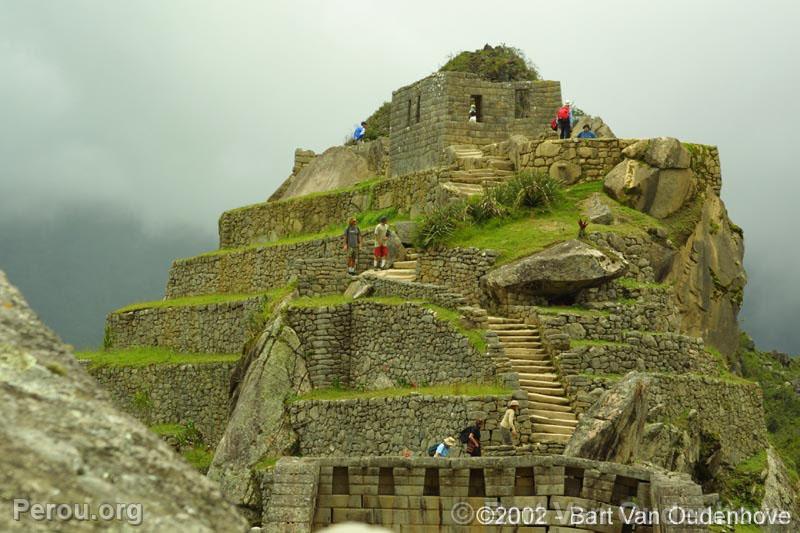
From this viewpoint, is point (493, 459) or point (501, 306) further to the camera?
point (501, 306)

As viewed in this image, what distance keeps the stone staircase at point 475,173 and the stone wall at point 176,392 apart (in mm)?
6858

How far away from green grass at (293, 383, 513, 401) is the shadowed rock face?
17463mm

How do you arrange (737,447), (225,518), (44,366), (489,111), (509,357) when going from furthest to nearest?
(489,111), (737,447), (509,357), (44,366), (225,518)

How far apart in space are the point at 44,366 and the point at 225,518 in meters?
0.88

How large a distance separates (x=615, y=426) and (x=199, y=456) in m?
12.3

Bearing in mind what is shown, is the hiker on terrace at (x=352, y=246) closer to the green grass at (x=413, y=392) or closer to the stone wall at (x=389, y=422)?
the green grass at (x=413, y=392)

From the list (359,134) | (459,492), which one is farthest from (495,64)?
(459,492)

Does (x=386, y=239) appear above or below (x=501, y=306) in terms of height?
above

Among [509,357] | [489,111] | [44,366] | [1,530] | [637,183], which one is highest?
[489,111]

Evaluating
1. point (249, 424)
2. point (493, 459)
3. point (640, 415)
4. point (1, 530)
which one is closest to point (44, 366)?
point (1, 530)

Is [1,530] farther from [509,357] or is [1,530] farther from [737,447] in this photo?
[737,447]

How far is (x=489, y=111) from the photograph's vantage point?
33.6 metres

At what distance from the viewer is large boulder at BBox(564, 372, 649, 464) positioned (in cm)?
1798

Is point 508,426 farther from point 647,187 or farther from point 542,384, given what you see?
point 647,187
